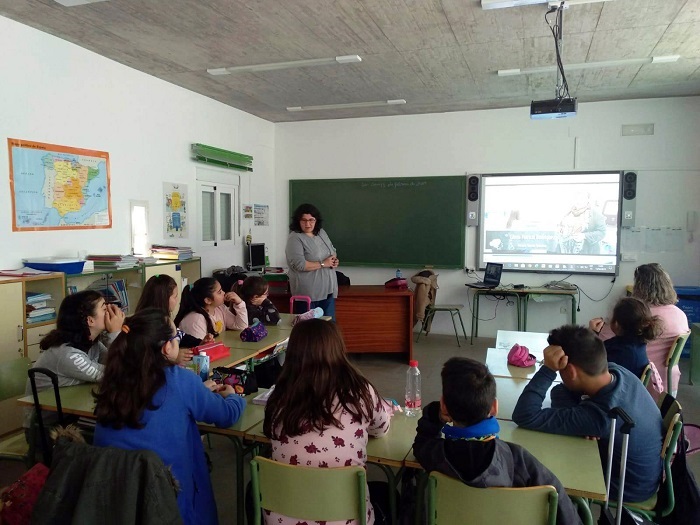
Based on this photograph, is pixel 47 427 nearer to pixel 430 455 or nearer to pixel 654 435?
pixel 430 455

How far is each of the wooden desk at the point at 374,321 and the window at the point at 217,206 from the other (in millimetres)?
1746

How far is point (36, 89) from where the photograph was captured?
4020 mm

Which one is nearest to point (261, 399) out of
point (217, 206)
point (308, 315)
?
point (308, 315)

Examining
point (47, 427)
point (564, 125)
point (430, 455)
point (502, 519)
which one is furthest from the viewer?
point (564, 125)

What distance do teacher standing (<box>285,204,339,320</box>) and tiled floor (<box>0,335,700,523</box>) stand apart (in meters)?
0.99

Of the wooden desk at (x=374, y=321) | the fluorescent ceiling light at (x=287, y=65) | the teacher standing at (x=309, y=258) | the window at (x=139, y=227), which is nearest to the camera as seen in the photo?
the fluorescent ceiling light at (x=287, y=65)

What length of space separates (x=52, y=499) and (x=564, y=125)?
21.2 ft

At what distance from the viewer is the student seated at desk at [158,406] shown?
1.80 m

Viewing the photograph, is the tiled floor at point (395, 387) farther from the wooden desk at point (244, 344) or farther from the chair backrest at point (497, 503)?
the chair backrest at point (497, 503)

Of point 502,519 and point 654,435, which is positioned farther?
point 654,435

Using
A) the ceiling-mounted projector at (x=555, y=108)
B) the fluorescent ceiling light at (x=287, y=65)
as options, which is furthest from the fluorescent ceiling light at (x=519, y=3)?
the fluorescent ceiling light at (x=287, y=65)

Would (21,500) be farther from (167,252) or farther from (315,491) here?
(167,252)

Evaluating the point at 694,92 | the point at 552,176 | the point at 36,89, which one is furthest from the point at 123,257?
the point at 694,92

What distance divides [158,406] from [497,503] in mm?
1166
